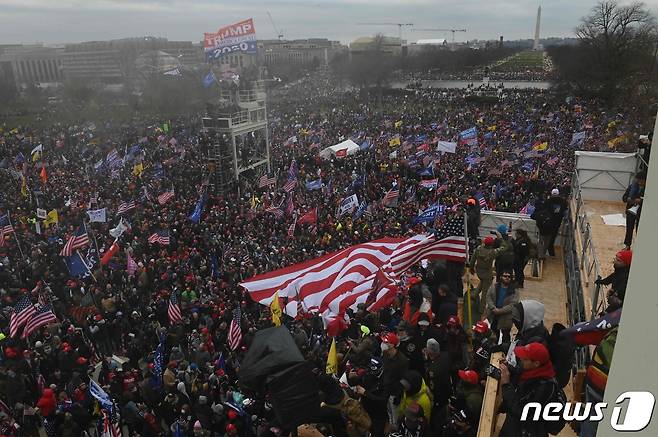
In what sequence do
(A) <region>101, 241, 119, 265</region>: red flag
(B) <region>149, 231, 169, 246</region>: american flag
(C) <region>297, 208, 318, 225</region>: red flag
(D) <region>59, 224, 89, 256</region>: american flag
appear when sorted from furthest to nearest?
(C) <region>297, 208, 318, 225</region>: red flag → (B) <region>149, 231, 169, 246</region>: american flag → (A) <region>101, 241, 119, 265</region>: red flag → (D) <region>59, 224, 89, 256</region>: american flag

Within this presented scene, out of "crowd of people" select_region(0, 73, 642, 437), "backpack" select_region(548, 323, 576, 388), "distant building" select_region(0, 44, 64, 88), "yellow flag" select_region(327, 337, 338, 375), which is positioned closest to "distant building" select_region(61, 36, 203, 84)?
"distant building" select_region(0, 44, 64, 88)

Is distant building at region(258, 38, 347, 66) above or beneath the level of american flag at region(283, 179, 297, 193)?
above

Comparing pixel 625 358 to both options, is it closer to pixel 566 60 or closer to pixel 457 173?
pixel 457 173

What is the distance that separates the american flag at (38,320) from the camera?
10539 mm

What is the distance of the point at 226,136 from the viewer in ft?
81.3

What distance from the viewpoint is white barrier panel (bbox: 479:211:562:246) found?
39.6ft

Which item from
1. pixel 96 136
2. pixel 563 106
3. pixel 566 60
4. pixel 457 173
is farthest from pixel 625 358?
pixel 566 60

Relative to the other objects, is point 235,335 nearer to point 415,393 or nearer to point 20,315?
point 20,315

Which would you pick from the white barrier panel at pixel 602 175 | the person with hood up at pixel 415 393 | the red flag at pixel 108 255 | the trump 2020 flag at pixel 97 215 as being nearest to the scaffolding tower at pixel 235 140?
the trump 2020 flag at pixel 97 215

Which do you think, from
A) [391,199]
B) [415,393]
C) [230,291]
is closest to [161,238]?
[230,291]

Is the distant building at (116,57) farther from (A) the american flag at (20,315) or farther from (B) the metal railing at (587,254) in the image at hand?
Answer: (B) the metal railing at (587,254)

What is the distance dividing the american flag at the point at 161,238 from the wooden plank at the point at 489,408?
11.7 m

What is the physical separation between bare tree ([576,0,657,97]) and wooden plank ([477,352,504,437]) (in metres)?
45.2

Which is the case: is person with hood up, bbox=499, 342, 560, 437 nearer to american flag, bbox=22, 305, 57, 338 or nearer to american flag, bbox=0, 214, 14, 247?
american flag, bbox=22, 305, 57, 338
